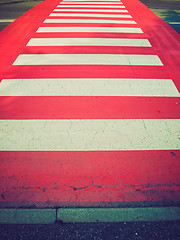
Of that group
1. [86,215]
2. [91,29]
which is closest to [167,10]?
[91,29]

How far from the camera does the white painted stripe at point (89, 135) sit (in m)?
3.22

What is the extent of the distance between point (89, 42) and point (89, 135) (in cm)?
428

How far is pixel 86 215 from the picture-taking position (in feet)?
7.78

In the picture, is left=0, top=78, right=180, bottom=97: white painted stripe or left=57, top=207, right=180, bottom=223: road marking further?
left=0, top=78, right=180, bottom=97: white painted stripe

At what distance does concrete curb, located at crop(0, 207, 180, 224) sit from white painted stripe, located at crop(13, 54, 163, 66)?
3.98 meters

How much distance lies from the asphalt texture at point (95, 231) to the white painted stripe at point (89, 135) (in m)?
1.15

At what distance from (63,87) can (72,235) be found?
3.06 metres

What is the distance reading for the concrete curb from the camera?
2.32m

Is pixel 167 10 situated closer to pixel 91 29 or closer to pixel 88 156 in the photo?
pixel 91 29

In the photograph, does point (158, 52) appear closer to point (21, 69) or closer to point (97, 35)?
point (97, 35)

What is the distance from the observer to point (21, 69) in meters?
5.20

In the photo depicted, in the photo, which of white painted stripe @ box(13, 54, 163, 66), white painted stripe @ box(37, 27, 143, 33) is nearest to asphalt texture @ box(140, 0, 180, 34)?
white painted stripe @ box(37, 27, 143, 33)

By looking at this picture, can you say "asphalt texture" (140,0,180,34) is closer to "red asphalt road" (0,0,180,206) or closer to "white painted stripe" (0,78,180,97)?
"red asphalt road" (0,0,180,206)

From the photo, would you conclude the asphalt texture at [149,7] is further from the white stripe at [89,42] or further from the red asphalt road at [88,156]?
the red asphalt road at [88,156]
